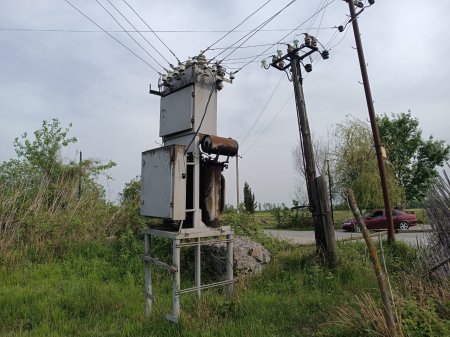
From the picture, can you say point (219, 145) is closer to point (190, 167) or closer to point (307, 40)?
point (190, 167)

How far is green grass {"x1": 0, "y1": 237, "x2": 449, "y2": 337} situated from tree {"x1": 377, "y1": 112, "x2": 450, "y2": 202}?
2657cm

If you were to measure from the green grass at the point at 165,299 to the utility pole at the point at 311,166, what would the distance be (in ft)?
1.32

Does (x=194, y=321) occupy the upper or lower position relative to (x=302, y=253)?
lower

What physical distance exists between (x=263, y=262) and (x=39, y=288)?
4.51 m

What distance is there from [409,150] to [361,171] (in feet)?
32.7

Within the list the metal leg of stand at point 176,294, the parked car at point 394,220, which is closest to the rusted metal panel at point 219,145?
the metal leg of stand at point 176,294

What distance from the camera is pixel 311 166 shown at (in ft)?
27.1

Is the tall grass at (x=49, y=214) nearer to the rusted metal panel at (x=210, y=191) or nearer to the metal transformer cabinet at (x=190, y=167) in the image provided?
the metal transformer cabinet at (x=190, y=167)

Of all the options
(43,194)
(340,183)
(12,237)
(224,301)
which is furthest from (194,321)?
(340,183)

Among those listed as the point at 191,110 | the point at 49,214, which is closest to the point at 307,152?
the point at 191,110

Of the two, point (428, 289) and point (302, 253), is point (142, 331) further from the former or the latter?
point (302, 253)

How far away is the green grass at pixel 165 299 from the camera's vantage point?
4.40 metres

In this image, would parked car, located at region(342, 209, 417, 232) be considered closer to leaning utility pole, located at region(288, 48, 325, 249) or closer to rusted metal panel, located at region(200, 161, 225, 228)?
leaning utility pole, located at region(288, 48, 325, 249)

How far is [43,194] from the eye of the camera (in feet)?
33.0
